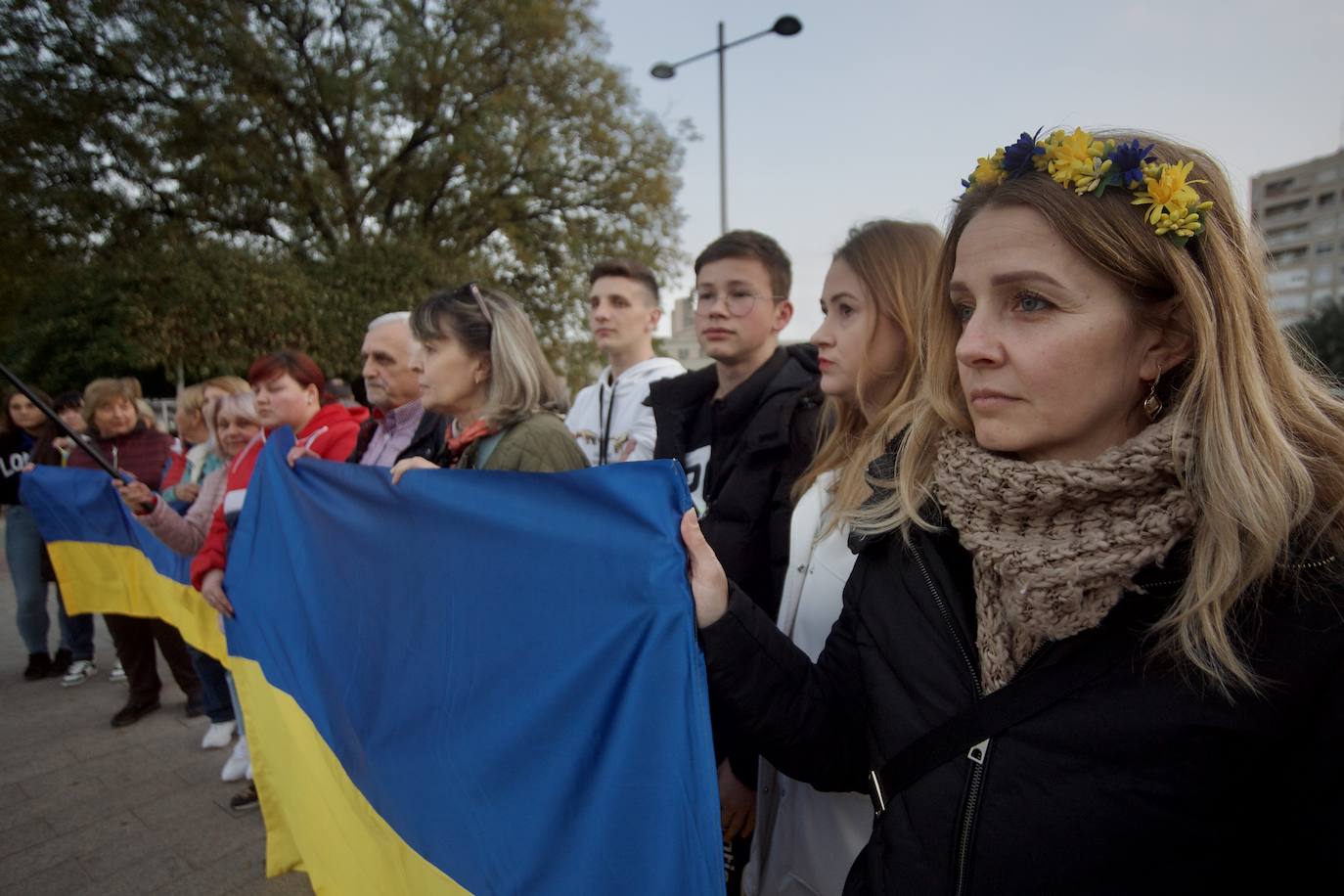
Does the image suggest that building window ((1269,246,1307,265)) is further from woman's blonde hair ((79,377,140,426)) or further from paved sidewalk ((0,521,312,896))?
paved sidewalk ((0,521,312,896))

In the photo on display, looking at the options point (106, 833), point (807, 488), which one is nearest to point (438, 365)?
point (807, 488)

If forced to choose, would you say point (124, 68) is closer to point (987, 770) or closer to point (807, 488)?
point (807, 488)

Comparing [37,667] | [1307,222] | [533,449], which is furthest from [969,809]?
[1307,222]

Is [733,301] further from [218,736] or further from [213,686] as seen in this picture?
[218,736]

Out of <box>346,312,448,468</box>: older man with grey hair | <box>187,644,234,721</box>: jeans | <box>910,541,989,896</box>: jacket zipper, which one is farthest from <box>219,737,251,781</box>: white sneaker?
<box>910,541,989,896</box>: jacket zipper

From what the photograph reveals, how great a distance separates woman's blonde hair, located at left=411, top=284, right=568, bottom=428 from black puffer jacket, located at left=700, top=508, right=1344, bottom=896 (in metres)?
1.65

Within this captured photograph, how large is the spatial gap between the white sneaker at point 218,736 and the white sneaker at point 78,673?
2.03m

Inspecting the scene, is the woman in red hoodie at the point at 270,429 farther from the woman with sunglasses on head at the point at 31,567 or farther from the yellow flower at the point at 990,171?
the woman with sunglasses on head at the point at 31,567

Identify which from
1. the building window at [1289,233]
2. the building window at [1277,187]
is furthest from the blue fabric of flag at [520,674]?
the building window at [1277,187]

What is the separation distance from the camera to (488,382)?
106 inches

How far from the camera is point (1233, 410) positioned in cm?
108

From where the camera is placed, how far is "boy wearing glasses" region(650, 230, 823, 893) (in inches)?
90.9

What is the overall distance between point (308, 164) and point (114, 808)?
49.5ft

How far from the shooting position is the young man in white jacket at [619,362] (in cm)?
412
